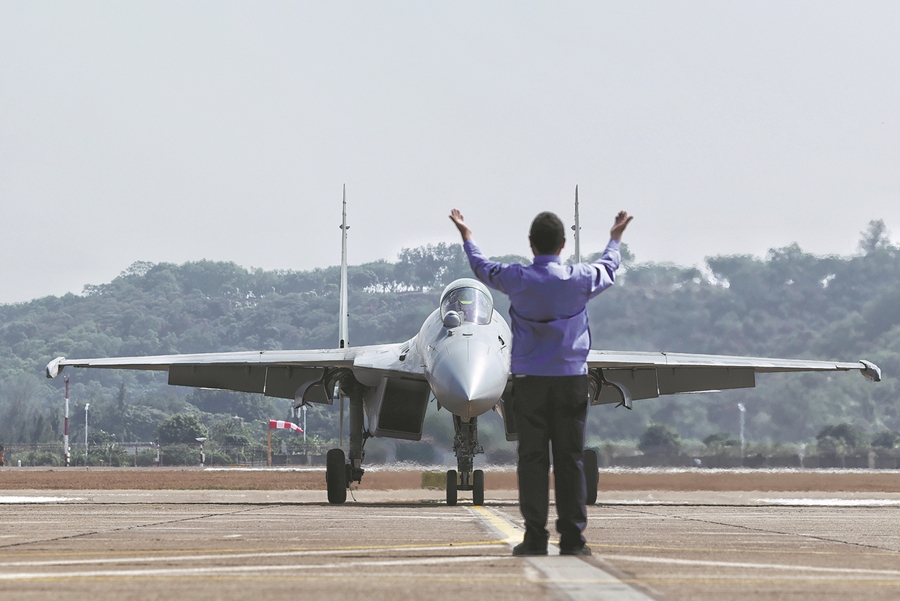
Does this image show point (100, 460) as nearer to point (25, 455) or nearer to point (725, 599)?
point (25, 455)

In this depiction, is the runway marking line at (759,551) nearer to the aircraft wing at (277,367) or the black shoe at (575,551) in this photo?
the black shoe at (575,551)

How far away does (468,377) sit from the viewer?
12.7 metres

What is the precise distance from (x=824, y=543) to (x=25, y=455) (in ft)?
252

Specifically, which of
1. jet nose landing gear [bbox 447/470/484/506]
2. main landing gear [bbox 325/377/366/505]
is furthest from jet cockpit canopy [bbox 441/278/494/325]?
main landing gear [bbox 325/377/366/505]

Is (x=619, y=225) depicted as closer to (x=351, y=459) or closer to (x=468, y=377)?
(x=468, y=377)

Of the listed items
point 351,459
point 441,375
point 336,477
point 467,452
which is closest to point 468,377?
point 441,375

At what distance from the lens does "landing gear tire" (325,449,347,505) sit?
1722 cm

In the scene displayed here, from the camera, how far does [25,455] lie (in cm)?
7675

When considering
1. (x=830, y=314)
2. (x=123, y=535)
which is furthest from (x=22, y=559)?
(x=830, y=314)

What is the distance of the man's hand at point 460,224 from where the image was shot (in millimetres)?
6352

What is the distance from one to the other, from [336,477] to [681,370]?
6.52 meters

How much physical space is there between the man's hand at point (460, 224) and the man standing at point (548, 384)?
1.42 feet

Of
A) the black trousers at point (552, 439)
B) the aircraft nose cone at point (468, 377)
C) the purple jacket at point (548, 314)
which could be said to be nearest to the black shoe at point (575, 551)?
the black trousers at point (552, 439)

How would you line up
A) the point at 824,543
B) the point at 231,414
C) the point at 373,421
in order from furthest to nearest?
the point at 231,414
the point at 373,421
the point at 824,543
